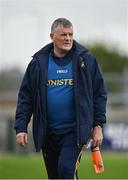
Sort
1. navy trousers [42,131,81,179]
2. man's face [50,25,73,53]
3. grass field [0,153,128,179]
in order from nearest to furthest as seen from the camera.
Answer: navy trousers [42,131,81,179]
man's face [50,25,73,53]
grass field [0,153,128,179]

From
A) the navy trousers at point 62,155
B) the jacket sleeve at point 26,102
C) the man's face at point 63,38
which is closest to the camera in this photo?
the navy trousers at point 62,155

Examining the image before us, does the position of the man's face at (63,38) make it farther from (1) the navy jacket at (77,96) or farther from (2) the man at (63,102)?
(1) the navy jacket at (77,96)

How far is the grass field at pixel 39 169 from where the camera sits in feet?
50.7

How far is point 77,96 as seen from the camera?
9164mm

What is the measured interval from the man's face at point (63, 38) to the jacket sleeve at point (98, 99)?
0.38 m

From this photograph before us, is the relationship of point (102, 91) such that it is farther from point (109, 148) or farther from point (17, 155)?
point (109, 148)

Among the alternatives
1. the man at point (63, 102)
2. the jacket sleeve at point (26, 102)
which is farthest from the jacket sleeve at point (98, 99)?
the jacket sleeve at point (26, 102)

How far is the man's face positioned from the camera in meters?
9.25

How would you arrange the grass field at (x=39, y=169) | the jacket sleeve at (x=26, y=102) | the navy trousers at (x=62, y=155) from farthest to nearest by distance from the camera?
1. the grass field at (x=39, y=169)
2. the jacket sleeve at (x=26, y=102)
3. the navy trousers at (x=62, y=155)

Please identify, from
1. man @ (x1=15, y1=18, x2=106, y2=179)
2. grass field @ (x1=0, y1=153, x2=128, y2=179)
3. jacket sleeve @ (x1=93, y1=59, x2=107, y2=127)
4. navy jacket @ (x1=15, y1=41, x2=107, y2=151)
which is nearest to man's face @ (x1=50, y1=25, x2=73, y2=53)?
man @ (x1=15, y1=18, x2=106, y2=179)

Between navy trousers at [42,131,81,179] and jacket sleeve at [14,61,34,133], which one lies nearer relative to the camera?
navy trousers at [42,131,81,179]

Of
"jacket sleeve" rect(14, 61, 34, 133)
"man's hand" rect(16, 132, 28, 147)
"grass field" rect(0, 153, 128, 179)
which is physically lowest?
"grass field" rect(0, 153, 128, 179)

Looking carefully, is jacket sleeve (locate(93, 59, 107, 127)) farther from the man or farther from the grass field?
the grass field

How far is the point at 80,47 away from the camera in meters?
9.41
